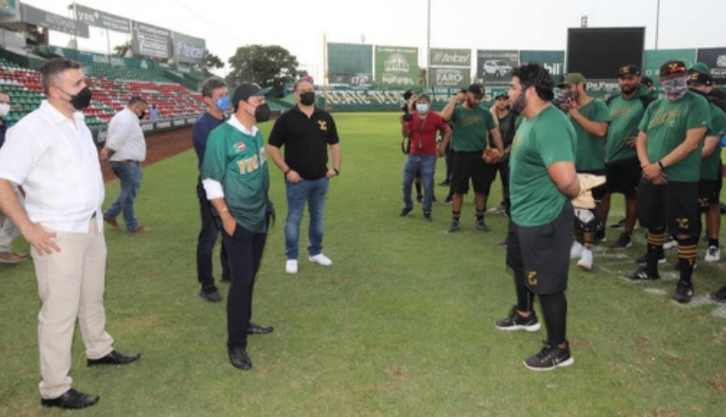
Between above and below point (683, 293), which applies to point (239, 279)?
above

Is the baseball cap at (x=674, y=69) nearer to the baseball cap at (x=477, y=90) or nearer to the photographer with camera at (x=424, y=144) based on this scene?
the baseball cap at (x=477, y=90)

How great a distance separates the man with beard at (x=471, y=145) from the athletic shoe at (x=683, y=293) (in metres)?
3.39

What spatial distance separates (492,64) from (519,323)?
57737 millimetres

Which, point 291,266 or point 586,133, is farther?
point 586,133

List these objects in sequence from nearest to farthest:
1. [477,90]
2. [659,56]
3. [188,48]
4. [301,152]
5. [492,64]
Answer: [301,152] → [477,90] → [659,56] → [492,64] → [188,48]

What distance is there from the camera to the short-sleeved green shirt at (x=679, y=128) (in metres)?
5.39

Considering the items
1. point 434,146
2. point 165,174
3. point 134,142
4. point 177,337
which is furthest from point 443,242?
point 165,174

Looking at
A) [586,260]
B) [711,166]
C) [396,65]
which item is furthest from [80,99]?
[396,65]

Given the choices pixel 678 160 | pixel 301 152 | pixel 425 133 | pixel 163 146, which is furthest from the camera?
pixel 163 146

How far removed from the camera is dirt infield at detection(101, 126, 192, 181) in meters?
17.1

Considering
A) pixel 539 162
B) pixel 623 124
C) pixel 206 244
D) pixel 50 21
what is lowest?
pixel 206 244

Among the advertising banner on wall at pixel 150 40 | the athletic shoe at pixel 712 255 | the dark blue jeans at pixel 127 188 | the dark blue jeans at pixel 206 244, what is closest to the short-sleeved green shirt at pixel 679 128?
the athletic shoe at pixel 712 255

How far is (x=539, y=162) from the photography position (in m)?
3.83

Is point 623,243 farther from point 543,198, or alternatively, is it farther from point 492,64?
point 492,64
